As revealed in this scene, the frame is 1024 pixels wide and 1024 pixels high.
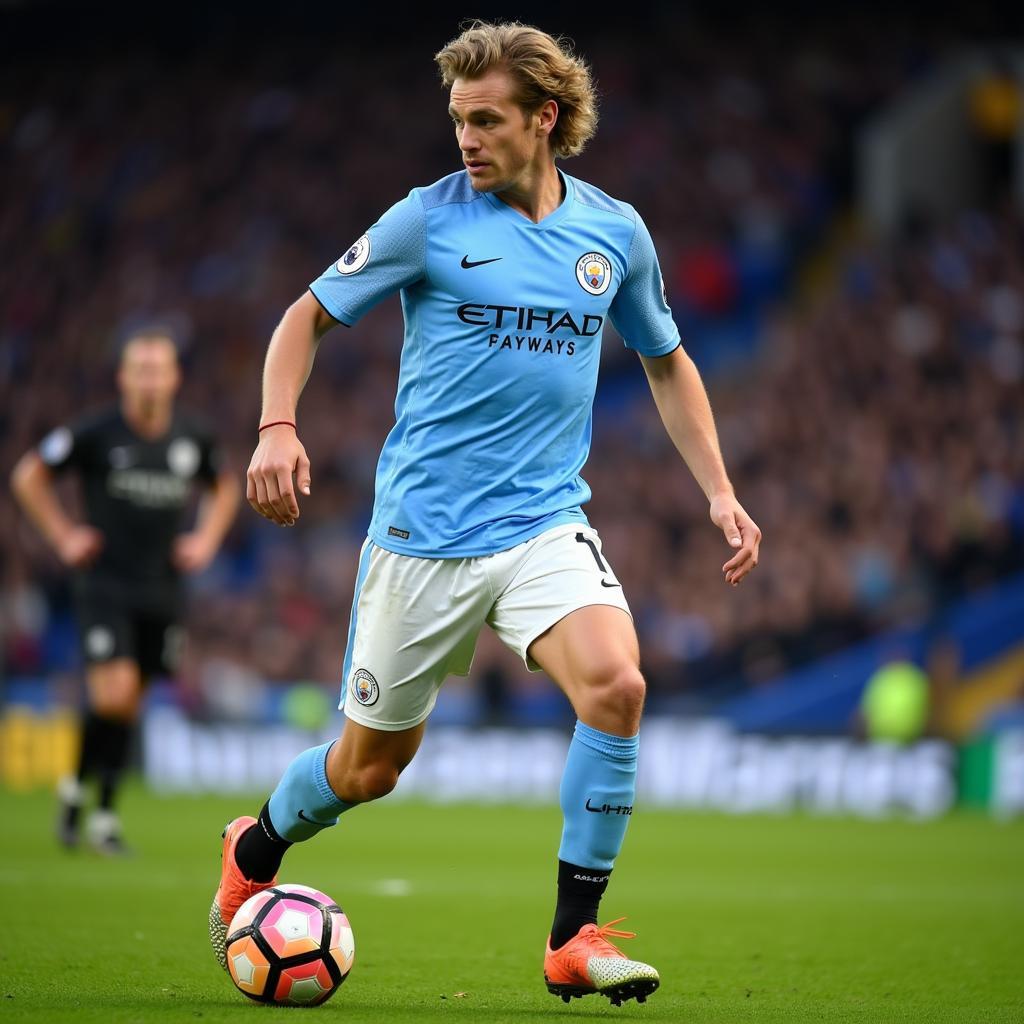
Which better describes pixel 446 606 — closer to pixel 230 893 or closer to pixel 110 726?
pixel 230 893

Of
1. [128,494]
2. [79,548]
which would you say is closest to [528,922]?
[79,548]

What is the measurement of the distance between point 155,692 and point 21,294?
9.25 m

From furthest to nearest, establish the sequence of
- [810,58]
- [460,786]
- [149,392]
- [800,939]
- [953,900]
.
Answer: [810,58] → [460,786] → [149,392] → [953,900] → [800,939]

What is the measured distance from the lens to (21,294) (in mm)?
26859

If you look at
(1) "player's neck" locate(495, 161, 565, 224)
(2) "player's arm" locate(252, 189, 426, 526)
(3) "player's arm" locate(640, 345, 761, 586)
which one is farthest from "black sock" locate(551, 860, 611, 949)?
(1) "player's neck" locate(495, 161, 565, 224)

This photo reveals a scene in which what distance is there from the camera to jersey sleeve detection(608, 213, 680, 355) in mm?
5348

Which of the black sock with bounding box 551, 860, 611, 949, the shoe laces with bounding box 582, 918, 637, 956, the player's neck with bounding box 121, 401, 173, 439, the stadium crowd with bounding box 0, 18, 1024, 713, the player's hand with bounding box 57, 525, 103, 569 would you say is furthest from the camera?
the stadium crowd with bounding box 0, 18, 1024, 713

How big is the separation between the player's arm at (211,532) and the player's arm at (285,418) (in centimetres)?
482

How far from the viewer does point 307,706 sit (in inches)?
747

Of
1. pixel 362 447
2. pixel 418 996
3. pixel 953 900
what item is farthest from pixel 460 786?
pixel 418 996

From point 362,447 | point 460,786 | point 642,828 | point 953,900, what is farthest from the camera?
point 362,447

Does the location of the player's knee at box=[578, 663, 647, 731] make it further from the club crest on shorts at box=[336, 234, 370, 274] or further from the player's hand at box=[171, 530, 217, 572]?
the player's hand at box=[171, 530, 217, 572]

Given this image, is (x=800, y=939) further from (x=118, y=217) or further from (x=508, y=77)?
(x=118, y=217)

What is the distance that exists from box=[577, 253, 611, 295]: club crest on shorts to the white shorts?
650 mm
